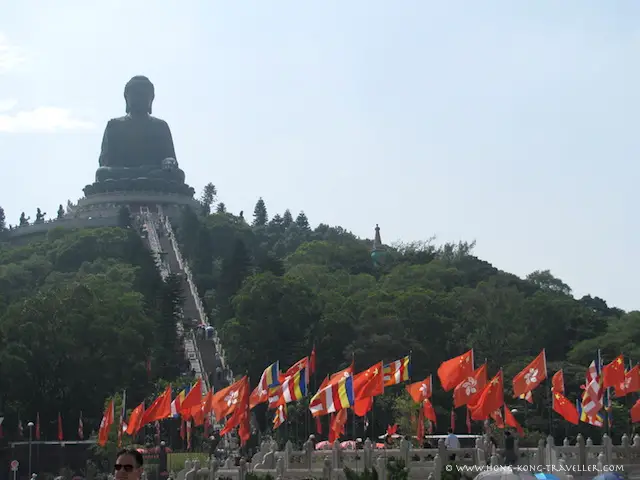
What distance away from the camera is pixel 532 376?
35.2 metres

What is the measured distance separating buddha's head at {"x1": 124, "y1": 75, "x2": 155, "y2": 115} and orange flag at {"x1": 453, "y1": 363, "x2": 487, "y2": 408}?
288 ft

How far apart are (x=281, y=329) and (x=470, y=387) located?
30.4 meters

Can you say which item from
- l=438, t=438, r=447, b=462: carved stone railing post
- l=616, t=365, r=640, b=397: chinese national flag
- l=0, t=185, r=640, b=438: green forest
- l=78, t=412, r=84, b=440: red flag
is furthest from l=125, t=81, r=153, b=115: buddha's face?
l=438, t=438, r=447, b=462: carved stone railing post

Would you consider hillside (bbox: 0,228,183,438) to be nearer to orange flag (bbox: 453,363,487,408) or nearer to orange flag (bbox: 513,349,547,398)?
orange flag (bbox: 453,363,487,408)

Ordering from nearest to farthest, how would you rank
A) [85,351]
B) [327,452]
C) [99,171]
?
[327,452], [85,351], [99,171]

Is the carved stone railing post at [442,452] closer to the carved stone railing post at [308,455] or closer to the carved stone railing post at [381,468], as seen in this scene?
the carved stone railing post at [381,468]

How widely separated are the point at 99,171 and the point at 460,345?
2398 inches

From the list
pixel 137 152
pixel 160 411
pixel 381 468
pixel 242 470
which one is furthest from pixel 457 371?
pixel 137 152

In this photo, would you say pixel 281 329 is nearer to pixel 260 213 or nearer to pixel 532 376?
pixel 532 376

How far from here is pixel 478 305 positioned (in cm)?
7325

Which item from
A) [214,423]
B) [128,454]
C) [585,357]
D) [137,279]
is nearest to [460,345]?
[585,357]

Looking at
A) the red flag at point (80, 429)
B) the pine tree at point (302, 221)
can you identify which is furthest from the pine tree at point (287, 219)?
the red flag at point (80, 429)

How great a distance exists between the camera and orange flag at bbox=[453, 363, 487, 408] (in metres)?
35.0

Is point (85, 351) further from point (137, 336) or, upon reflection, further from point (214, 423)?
point (214, 423)
